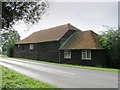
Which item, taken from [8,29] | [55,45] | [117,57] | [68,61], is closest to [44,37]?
[55,45]

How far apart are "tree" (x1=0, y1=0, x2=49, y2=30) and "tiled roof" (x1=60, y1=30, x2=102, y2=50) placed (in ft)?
84.8

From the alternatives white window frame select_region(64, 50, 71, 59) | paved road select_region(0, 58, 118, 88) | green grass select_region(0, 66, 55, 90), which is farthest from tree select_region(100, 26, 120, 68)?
green grass select_region(0, 66, 55, 90)

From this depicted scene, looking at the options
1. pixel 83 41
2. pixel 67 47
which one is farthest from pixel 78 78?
pixel 67 47

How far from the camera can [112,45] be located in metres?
37.1

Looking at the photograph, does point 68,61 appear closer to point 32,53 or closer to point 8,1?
point 32,53

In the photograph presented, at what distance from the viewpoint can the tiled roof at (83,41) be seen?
3906 centimetres

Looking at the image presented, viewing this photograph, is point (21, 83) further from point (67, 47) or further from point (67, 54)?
point (67, 47)

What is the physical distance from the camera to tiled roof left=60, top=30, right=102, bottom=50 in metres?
39.1

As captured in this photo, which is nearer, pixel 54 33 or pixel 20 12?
pixel 20 12

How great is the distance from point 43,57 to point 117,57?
1932cm

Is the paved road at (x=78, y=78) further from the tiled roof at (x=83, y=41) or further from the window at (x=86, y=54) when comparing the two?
the tiled roof at (x=83, y=41)

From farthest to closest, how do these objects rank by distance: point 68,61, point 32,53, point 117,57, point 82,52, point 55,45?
point 32,53 < point 55,45 < point 68,61 < point 82,52 < point 117,57

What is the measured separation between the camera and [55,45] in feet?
154

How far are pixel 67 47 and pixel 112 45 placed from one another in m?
→ 8.90
